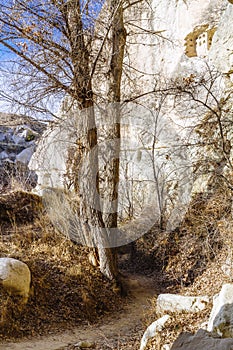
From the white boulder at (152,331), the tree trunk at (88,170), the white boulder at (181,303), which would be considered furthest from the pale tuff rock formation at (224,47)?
the white boulder at (152,331)

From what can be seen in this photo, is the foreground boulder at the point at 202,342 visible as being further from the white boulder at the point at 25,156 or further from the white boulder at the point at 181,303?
the white boulder at the point at 25,156

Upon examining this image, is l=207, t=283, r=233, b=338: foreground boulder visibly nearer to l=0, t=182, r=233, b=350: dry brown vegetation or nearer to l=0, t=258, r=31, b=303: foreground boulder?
l=0, t=182, r=233, b=350: dry brown vegetation

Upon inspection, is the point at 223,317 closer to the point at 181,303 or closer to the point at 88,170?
the point at 181,303

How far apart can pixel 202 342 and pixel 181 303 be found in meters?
1.73

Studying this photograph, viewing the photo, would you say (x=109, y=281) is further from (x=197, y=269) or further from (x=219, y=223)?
(x=219, y=223)

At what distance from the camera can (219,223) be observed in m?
4.55

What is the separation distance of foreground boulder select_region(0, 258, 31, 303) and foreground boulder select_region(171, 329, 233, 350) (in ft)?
8.20

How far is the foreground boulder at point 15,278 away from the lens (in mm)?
3850

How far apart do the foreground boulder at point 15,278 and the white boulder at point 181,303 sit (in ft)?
5.65

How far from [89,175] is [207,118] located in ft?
8.33

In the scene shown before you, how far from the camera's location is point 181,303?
361 centimetres

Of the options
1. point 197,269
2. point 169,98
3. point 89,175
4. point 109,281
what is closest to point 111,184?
point 89,175

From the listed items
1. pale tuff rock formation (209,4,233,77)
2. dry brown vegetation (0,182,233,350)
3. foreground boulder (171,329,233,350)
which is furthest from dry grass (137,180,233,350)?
pale tuff rock formation (209,4,233,77)

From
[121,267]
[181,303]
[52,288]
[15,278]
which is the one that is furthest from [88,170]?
[181,303]
